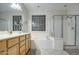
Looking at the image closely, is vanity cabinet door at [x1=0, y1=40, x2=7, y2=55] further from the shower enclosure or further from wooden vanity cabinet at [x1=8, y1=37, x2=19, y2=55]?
the shower enclosure

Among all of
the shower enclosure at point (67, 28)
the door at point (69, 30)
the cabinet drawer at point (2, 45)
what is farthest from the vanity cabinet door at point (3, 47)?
the door at point (69, 30)

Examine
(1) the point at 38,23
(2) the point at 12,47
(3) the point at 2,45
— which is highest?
(1) the point at 38,23

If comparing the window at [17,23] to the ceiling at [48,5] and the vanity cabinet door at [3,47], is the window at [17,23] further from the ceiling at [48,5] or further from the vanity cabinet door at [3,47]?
the vanity cabinet door at [3,47]

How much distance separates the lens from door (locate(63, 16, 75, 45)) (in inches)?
96.3

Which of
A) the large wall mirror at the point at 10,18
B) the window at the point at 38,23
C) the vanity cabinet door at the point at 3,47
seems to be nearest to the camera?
the vanity cabinet door at the point at 3,47

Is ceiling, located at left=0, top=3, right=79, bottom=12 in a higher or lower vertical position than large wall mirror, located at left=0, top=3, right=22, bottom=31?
higher

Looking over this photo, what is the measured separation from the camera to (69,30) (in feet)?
8.35

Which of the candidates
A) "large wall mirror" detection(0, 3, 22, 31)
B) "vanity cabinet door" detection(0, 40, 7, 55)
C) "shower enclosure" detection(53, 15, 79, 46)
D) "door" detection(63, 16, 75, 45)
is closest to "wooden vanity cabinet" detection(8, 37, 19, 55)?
"vanity cabinet door" detection(0, 40, 7, 55)

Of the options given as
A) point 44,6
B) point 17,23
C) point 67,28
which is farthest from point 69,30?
point 17,23

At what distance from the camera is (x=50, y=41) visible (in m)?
2.46

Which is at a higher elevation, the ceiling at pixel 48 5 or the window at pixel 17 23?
the ceiling at pixel 48 5

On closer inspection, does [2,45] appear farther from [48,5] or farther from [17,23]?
[17,23]

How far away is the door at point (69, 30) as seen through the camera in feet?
8.03

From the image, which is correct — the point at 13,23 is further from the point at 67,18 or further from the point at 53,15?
the point at 67,18
